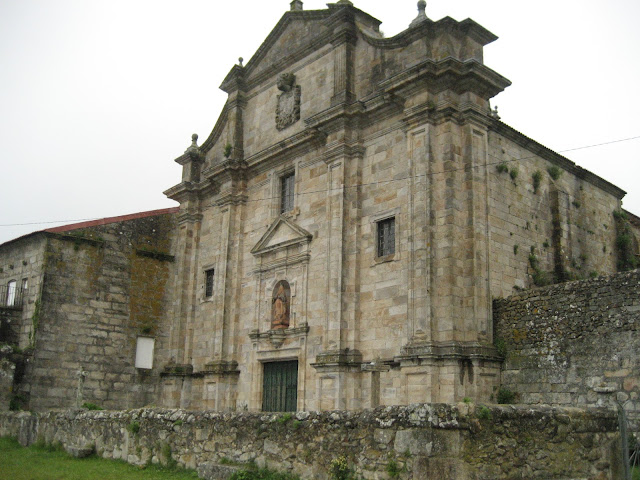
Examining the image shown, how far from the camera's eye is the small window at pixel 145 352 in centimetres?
2294

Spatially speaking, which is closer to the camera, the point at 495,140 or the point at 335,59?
the point at 495,140

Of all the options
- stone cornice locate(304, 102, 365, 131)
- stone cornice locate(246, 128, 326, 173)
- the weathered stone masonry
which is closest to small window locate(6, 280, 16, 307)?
the weathered stone masonry

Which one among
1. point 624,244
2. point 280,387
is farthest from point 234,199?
point 624,244

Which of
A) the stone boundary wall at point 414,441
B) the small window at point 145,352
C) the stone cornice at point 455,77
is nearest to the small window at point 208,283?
the small window at point 145,352

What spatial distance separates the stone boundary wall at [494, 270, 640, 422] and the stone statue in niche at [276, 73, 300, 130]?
894cm

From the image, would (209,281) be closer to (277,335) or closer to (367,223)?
(277,335)

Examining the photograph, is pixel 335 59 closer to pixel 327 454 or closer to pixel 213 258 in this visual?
pixel 213 258

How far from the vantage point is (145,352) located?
75.9 ft

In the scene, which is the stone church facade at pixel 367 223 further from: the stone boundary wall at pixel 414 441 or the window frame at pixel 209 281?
the stone boundary wall at pixel 414 441

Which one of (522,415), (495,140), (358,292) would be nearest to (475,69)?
(495,140)

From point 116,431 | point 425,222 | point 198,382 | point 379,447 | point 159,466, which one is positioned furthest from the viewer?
point 198,382

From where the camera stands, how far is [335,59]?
62.0ft

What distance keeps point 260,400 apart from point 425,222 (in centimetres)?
746

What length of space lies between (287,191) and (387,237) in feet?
15.9
